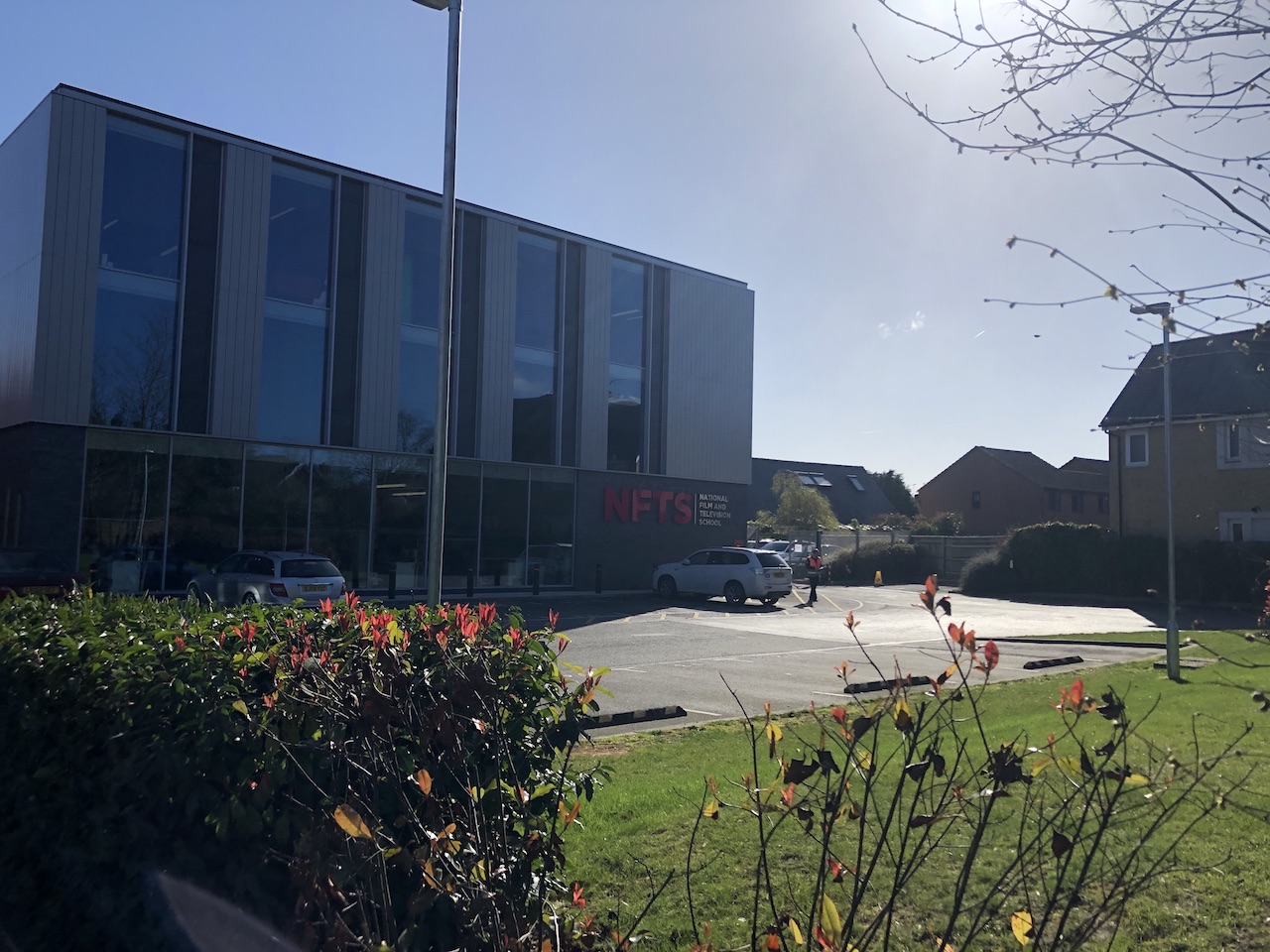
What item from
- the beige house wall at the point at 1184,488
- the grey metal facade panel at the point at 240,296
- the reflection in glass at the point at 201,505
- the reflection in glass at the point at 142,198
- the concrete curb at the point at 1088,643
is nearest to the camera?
the concrete curb at the point at 1088,643

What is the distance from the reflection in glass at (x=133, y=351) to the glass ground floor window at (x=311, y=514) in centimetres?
58

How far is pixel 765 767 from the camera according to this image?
7059mm

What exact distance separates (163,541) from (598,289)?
15105 mm

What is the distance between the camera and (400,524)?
27469 mm

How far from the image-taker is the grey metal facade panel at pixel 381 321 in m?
26.6

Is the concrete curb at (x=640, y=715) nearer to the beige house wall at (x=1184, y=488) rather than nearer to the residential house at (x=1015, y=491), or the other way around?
the beige house wall at (x=1184, y=488)

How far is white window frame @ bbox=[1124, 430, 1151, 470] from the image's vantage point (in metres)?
36.8

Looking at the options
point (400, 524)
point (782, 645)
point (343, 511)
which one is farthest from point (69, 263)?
point (782, 645)

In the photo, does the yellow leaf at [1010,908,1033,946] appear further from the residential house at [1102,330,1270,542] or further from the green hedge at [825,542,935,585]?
the green hedge at [825,542,935,585]

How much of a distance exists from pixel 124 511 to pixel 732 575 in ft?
52.2

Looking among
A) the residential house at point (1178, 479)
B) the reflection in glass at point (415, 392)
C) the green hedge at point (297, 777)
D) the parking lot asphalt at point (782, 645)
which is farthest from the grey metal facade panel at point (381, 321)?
the green hedge at point (297, 777)

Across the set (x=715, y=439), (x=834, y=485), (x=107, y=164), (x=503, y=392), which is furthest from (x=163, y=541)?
(x=834, y=485)

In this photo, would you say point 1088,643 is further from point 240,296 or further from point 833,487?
point 833,487

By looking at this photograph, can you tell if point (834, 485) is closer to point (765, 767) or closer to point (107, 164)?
point (107, 164)
